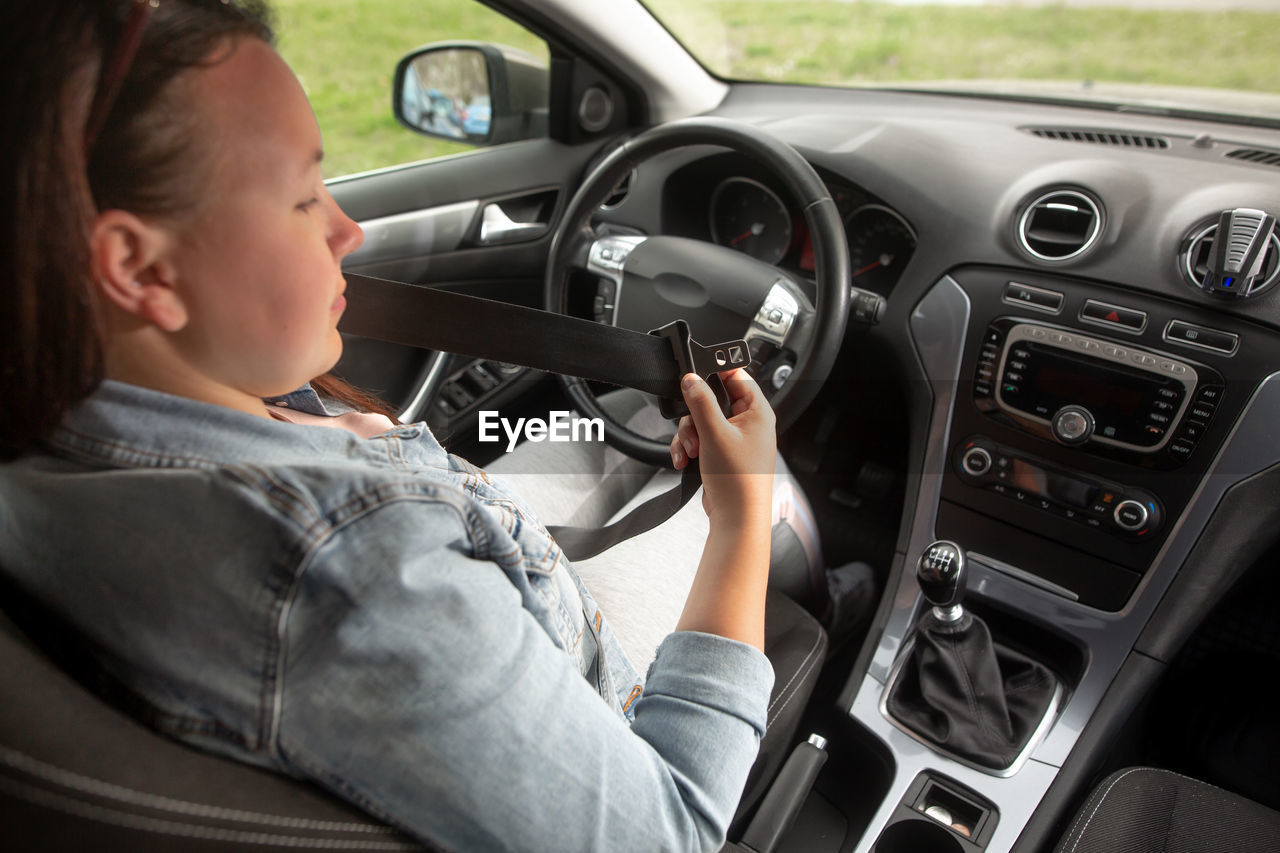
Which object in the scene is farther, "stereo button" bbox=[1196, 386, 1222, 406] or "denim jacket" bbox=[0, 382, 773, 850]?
"stereo button" bbox=[1196, 386, 1222, 406]

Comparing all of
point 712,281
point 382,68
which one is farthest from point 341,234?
point 382,68

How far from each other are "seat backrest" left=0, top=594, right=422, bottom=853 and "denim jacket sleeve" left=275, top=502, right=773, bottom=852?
0.02 m

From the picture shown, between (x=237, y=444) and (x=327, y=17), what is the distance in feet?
8.25

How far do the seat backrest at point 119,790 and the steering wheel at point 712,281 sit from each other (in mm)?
875

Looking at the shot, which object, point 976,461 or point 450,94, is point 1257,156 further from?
point 450,94

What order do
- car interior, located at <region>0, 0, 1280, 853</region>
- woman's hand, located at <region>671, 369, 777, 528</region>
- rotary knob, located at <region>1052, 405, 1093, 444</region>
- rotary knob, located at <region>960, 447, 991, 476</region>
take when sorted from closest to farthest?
woman's hand, located at <region>671, 369, 777, 528</region>, car interior, located at <region>0, 0, 1280, 853</region>, rotary knob, located at <region>1052, 405, 1093, 444</region>, rotary knob, located at <region>960, 447, 991, 476</region>

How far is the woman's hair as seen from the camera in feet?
1.43

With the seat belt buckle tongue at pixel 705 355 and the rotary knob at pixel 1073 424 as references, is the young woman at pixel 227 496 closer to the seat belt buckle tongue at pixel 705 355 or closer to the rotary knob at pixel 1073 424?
the seat belt buckle tongue at pixel 705 355

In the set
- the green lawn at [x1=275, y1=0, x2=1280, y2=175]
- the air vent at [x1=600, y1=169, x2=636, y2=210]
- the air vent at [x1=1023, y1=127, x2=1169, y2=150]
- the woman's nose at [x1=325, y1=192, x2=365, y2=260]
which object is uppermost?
the green lawn at [x1=275, y1=0, x2=1280, y2=175]

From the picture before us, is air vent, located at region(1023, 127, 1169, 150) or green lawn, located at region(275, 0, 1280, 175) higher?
green lawn, located at region(275, 0, 1280, 175)

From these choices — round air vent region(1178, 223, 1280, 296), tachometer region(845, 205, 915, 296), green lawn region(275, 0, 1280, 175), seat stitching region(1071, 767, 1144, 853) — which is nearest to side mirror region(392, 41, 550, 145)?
tachometer region(845, 205, 915, 296)

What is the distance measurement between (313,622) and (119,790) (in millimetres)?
128

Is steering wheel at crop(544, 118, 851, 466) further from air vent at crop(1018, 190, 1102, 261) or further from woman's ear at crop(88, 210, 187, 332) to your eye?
woman's ear at crop(88, 210, 187, 332)

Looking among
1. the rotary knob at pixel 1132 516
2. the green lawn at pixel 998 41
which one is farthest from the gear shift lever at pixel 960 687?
the green lawn at pixel 998 41
